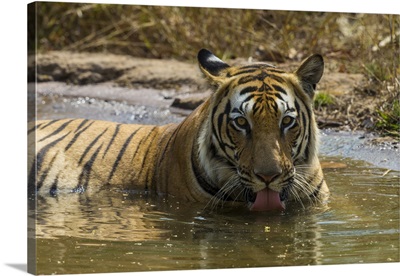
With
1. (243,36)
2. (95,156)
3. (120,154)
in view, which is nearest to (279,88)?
(120,154)

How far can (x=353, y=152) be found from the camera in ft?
19.1

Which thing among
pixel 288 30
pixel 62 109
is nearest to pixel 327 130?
pixel 288 30

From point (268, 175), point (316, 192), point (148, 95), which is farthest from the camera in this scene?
point (148, 95)

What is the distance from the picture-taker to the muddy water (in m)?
3.94

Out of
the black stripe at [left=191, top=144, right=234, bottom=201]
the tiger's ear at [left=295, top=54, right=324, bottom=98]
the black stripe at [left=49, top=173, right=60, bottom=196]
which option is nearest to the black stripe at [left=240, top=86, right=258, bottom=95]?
the tiger's ear at [left=295, top=54, right=324, bottom=98]

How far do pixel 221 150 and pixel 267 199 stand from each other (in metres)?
0.39

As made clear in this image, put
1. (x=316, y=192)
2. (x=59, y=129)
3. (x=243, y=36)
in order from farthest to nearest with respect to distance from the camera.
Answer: (x=243, y=36) < (x=59, y=129) < (x=316, y=192)

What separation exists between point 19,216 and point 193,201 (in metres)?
1.13

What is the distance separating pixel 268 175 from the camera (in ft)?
14.1

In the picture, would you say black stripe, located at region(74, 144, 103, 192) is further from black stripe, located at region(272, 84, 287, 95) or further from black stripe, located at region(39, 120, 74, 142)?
black stripe, located at region(272, 84, 287, 95)

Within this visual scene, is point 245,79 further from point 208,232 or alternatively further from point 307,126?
point 208,232

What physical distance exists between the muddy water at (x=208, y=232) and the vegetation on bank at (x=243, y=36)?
1.23 m

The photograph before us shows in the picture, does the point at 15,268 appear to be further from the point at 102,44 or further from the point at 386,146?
the point at 102,44

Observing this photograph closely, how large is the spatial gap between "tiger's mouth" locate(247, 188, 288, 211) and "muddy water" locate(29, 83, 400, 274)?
0.08m
